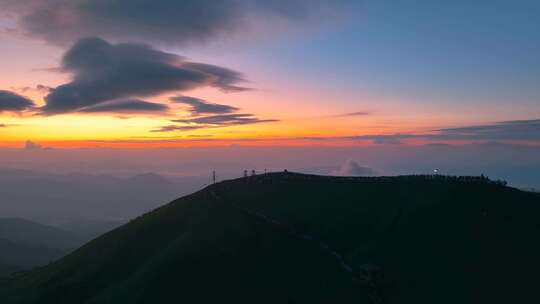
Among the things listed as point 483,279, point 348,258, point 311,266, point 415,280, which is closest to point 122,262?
point 311,266

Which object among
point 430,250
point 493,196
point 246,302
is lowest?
point 246,302

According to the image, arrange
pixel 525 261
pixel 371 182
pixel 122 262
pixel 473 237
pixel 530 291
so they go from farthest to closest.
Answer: pixel 371 182 → pixel 122 262 → pixel 473 237 → pixel 525 261 → pixel 530 291

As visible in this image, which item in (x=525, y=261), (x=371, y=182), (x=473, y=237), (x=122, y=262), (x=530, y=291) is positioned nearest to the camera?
(x=530, y=291)

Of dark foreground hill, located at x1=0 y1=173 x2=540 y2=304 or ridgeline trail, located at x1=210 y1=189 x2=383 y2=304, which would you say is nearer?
ridgeline trail, located at x1=210 y1=189 x2=383 y2=304

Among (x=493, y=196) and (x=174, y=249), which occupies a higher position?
(x=493, y=196)

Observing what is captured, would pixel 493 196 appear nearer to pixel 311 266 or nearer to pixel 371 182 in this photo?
pixel 371 182

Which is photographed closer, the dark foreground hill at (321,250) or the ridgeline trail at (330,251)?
the ridgeline trail at (330,251)

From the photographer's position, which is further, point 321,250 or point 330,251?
point 321,250

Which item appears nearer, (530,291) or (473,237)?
(530,291)
